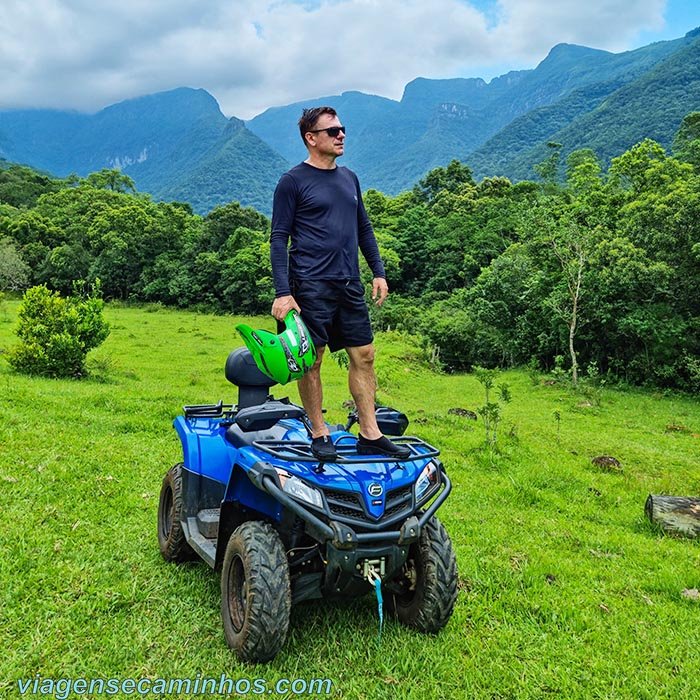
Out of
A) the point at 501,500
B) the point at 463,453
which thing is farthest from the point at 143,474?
the point at 463,453

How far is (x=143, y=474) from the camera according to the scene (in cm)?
611

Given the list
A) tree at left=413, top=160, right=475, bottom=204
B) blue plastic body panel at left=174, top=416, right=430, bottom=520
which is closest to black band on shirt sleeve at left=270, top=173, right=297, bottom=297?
blue plastic body panel at left=174, top=416, right=430, bottom=520

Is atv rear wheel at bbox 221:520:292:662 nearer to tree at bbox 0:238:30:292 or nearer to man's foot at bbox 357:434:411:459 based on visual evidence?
man's foot at bbox 357:434:411:459

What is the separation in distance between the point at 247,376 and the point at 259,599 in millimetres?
1849

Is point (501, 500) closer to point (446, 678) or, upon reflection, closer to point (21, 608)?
point (446, 678)

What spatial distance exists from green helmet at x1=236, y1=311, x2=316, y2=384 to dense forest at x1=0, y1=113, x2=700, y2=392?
1940 centimetres

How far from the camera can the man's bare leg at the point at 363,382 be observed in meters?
3.59

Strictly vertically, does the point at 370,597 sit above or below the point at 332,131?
below

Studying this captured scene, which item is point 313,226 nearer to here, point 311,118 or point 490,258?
point 311,118

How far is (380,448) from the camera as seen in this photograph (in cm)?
350

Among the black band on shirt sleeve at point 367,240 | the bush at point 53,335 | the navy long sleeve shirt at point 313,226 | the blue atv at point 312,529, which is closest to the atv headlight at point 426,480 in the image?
the blue atv at point 312,529

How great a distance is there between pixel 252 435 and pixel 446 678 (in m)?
1.75

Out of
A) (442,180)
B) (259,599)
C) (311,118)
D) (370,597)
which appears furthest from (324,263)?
(442,180)

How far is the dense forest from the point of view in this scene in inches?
817
